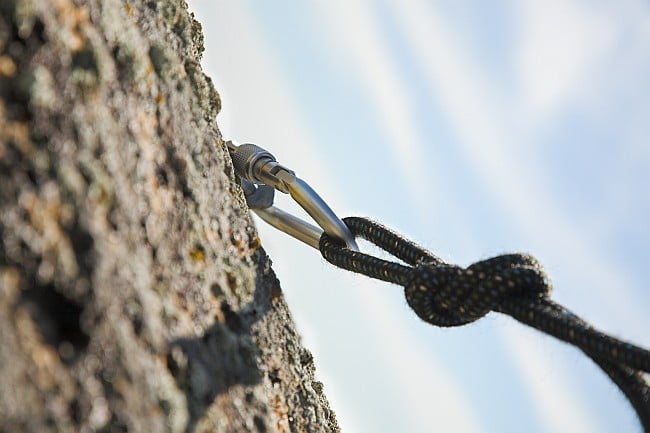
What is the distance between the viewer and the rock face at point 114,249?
0.91m

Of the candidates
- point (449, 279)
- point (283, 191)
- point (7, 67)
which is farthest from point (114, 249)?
point (283, 191)

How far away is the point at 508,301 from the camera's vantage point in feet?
4.74

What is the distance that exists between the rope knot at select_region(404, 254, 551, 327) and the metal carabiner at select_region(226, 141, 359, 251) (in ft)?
1.31

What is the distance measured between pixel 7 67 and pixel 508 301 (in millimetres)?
986

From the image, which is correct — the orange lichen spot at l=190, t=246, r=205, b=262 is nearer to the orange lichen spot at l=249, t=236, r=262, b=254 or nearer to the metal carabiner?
the orange lichen spot at l=249, t=236, r=262, b=254

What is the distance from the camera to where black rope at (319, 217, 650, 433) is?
131cm

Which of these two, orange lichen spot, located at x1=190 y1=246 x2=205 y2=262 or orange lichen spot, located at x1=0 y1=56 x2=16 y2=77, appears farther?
orange lichen spot, located at x1=190 y1=246 x2=205 y2=262

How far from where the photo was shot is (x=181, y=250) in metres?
1.24

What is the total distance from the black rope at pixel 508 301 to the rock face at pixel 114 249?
340mm

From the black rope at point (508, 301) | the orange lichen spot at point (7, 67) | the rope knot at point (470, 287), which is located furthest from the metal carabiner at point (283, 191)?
the orange lichen spot at point (7, 67)

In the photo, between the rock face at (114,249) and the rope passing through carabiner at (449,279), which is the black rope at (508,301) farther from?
the rock face at (114,249)

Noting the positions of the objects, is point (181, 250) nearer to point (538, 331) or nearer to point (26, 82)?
point (26, 82)

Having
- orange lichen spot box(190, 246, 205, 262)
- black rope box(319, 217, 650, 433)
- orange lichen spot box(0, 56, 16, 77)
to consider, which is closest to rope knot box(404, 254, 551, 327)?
black rope box(319, 217, 650, 433)

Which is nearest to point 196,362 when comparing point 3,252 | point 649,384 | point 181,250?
point 181,250
